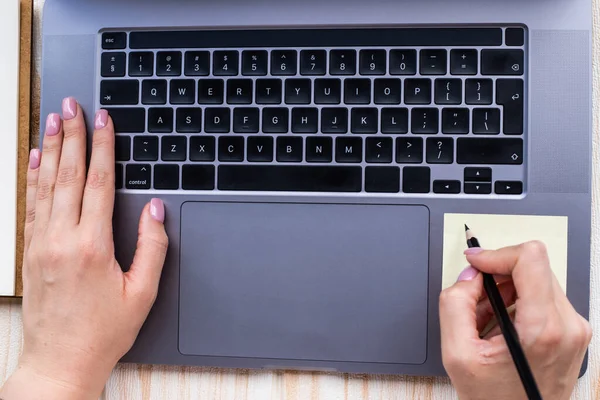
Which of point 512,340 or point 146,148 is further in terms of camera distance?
point 146,148

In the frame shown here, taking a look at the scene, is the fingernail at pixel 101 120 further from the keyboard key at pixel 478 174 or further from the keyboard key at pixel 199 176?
the keyboard key at pixel 478 174

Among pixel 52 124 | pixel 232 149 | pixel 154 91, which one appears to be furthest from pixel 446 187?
pixel 52 124

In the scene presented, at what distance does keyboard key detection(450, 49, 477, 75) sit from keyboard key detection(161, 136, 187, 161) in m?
0.31

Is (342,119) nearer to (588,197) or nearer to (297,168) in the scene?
(297,168)

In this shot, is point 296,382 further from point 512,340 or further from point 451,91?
point 451,91

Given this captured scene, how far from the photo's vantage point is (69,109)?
488 mm

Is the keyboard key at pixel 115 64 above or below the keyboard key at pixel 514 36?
below

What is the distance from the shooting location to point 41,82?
19.8 inches

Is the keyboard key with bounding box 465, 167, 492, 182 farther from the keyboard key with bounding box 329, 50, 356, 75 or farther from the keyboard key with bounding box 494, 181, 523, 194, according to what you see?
the keyboard key with bounding box 329, 50, 356, 75

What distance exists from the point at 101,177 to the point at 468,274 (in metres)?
0.40

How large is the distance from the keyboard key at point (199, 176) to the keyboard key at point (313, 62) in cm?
15

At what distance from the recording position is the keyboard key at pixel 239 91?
48cm

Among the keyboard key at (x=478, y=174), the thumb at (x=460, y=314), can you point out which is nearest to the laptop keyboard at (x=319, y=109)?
the keyboard key at (x=478, y=174)

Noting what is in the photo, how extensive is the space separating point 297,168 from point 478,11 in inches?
10.2
